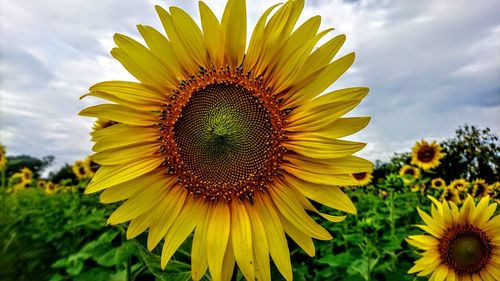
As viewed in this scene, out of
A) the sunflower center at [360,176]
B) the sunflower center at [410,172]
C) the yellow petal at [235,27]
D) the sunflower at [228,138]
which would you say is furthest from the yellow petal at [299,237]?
the sunflower center at [410,172]

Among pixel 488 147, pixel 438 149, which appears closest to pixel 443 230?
pixel 488 147

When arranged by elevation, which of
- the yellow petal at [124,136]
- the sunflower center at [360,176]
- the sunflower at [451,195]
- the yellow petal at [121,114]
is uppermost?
the yellow petal at [121,114]

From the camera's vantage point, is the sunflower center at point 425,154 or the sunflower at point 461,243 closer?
the sunflower at point 461,243

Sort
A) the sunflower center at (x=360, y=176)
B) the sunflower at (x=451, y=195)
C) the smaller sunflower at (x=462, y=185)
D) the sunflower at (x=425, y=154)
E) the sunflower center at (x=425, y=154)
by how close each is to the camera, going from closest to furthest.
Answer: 1. the smaller sunflower at (x=462, y=185)
2. the sunflower at (x=451, y=195)
3. the sunflower center at (x=360, y=176)
4. the sunflower at (x=425, y=154)
5. the sunflower center at (x=425, y=154)

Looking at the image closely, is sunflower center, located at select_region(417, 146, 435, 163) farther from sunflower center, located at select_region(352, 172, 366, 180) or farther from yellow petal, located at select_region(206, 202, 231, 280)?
yellow petal, located at select_region(206, 202, 231, 280)

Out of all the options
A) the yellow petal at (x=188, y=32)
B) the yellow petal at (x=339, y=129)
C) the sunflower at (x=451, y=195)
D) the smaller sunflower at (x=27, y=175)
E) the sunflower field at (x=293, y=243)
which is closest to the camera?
the yellow petal at (x=339, y=129)

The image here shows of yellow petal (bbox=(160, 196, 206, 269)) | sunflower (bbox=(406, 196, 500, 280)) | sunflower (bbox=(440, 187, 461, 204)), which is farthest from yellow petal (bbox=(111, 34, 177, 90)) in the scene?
sunflower (bbox=(440, 187, 461, 204))

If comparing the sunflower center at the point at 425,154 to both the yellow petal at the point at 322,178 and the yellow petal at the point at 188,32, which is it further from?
the yellow petal at the point at 188,32
